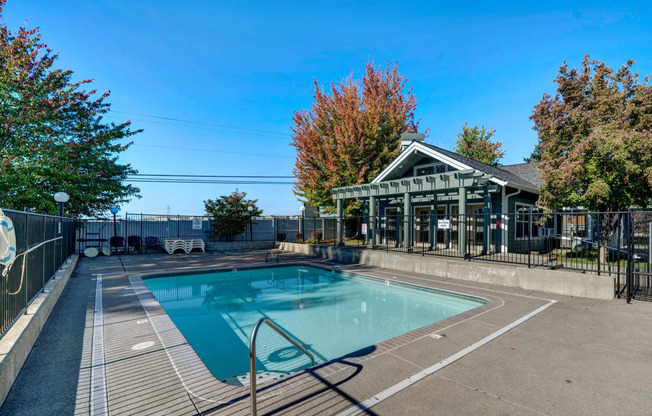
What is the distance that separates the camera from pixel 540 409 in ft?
9.19

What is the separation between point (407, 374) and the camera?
135 inches

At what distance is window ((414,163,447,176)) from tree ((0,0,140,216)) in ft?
52.8

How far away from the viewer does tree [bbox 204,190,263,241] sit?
19.6 metres

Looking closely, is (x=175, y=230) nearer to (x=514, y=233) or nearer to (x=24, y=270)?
(x=24, y=270)

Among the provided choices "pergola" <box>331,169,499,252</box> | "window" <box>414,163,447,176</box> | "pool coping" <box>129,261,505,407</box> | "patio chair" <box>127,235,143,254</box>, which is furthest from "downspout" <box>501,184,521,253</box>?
"patio chair" <box>127,235,143,254</box>

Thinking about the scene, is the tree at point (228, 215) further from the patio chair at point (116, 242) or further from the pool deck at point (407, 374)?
the pool deck at point (407, 374)

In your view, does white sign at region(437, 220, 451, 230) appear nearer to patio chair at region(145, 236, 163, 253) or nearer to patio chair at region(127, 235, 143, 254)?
patio chair at region(145, 236, 163, 253)

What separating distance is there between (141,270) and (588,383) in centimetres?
1260

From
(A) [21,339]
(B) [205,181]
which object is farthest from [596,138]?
(B) [205,181]

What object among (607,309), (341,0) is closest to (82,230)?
(341,0)

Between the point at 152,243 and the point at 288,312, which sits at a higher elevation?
the point at 152,243

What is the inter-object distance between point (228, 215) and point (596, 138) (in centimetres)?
1855

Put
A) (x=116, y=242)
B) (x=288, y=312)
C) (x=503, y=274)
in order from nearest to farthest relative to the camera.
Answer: (x=288, y=312)
(x=503, y=274)
(x=116, y=242)

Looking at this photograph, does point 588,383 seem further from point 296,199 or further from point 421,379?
point 296,199
